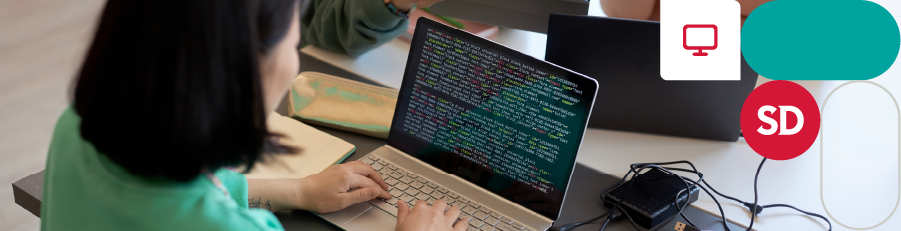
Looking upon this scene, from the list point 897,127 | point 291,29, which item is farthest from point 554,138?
point 897,127

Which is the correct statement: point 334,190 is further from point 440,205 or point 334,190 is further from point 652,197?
point 652,197

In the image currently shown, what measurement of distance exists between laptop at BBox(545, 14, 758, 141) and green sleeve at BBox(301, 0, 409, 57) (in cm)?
42

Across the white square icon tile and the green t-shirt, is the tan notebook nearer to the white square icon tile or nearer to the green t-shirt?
the green t-shirt

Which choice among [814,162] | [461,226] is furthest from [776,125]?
[461,226]

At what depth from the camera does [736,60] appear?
104 cm

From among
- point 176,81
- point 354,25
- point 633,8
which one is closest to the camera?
point 176,81

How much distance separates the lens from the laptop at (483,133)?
817 mm

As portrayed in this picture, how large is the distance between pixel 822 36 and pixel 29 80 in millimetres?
2648

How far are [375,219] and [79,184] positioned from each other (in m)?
0.39

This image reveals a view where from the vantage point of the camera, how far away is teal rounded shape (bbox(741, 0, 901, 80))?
111 cm

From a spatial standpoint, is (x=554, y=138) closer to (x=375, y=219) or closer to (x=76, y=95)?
(x=375, y=219)

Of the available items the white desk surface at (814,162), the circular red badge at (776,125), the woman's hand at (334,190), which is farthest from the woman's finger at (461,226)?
the circular red badge at (776,125)

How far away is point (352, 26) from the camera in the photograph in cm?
133

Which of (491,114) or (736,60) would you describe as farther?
(736,60)
